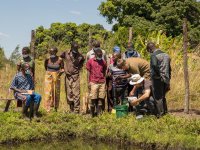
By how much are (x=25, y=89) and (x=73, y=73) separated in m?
1.50

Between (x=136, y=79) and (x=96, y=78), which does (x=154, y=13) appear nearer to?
(x=96, y=78)

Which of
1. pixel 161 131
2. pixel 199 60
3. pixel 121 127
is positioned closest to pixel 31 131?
pixel 121 127

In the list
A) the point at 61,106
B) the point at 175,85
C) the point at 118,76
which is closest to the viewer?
the point at 118,76

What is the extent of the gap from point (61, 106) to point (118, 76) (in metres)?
2.87

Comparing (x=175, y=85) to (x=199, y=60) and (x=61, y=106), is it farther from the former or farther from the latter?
(x=61, y=106)

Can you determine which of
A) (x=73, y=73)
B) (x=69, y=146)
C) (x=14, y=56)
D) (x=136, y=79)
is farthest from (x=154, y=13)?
(x=69, y=146)

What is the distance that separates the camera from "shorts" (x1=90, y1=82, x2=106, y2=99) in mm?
10820

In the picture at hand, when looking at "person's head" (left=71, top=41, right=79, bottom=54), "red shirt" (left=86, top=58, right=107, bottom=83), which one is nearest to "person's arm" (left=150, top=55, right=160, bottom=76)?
"red shirt" (left=86, top=58, right=107, bottom=83)

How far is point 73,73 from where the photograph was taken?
37.6ft

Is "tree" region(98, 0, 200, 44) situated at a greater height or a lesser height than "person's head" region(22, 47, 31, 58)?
greater

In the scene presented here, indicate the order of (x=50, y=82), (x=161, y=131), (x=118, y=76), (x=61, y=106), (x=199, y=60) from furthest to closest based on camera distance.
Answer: (x=199, y=60) < (x=61, y=106) < (x=50, y=82) < (x=118, y=76) < (x=161, y=131)

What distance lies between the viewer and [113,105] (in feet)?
36.5

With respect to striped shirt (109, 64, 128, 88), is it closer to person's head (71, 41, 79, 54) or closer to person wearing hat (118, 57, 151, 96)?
person wearing hat (118, 57, 151, 96)

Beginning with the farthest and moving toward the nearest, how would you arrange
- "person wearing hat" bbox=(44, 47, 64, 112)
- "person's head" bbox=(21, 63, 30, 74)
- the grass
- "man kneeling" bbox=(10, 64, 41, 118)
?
"person wearing hat" bbox=(44, 47, 64, 112) < "person's head" bbox=(21, 63, 30, 74) < "man kneeling" bbox=(10, 64, 41, 118) < the grass
